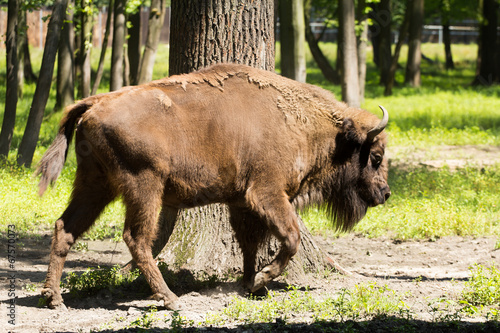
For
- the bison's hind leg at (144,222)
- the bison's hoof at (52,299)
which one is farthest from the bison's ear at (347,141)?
the bison's hoof at (52,299)

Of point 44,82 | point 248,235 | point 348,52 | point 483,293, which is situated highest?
point 348,52

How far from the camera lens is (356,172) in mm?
5863

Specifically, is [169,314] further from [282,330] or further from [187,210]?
[187,210]

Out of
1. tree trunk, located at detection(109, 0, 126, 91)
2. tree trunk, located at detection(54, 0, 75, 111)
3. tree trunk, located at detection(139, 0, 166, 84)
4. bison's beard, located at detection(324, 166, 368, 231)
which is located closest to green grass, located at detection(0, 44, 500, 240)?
bison's beard, located at detection(324, 166, 368, 231)

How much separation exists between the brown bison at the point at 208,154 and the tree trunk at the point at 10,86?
6352 mm

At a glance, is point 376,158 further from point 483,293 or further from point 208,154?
point 208,154

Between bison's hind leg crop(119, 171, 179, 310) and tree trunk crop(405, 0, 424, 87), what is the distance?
21.4 meters

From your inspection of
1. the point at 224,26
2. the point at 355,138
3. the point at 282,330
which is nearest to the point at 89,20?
the point at 224,26

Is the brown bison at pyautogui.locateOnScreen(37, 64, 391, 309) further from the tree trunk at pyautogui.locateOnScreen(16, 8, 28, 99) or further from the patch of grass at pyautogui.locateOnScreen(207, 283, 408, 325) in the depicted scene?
A: the tree trunk at pyautogui.locateOnScreen(16, 8, 28, 99)

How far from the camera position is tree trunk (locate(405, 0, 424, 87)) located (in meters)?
23.8

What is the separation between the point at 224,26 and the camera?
5.84 meters

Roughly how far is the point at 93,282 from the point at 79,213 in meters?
0.66

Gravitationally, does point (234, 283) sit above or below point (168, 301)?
below

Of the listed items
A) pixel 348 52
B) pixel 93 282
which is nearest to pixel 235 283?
pixel 93 282
